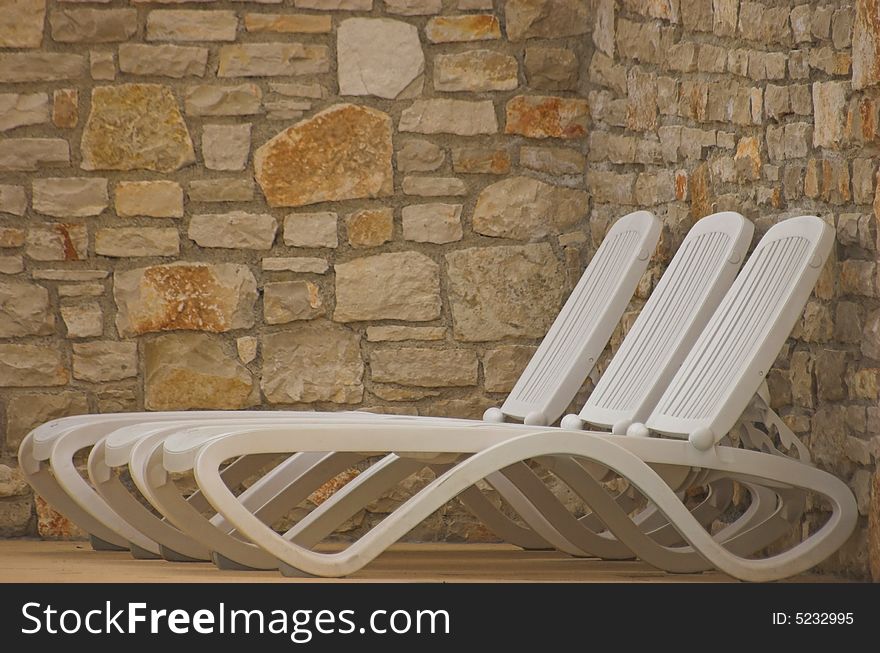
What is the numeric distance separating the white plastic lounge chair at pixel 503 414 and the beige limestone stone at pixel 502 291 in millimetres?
412

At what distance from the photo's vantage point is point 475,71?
15.4 ft

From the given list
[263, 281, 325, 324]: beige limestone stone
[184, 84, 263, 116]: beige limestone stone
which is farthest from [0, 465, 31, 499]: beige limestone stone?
[184, 84, 263, 116]: beige limestone stone

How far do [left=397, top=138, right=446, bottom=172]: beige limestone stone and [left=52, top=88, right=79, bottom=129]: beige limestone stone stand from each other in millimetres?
1057

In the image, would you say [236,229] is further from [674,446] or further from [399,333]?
[674,446]

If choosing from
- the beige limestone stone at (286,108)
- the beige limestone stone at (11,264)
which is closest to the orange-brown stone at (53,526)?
the beige limestone stone at (11,264)

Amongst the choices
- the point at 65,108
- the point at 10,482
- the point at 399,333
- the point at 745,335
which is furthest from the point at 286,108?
the point at 745,335

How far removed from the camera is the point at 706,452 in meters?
3.13

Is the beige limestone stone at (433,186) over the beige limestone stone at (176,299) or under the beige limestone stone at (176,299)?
over

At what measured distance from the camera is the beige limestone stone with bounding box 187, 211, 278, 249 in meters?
4.56

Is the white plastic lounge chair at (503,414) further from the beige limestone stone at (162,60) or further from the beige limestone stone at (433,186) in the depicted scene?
the beige limestone stone at (162,60)

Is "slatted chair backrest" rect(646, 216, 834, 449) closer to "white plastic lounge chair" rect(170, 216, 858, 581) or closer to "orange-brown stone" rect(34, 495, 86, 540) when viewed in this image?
"white plastic lounge chair" rect(170, 216, 858, 581)

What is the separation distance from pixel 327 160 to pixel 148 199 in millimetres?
595

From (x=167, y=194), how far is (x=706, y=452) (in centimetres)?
218

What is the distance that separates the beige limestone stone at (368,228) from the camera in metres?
4.61
